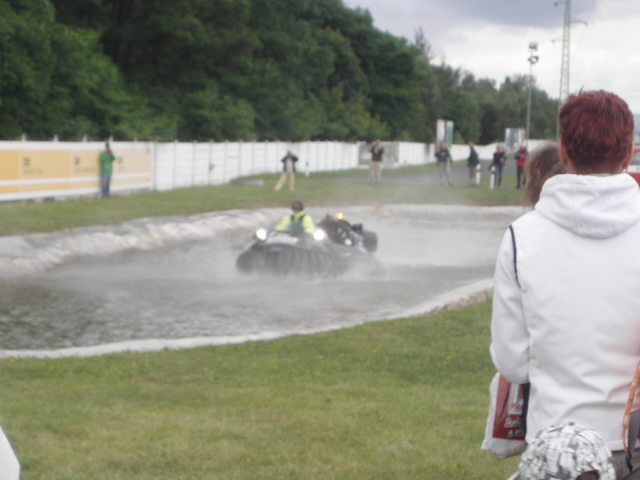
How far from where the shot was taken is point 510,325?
268 centimetres

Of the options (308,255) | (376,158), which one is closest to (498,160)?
(376,158)

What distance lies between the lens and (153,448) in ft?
18.2

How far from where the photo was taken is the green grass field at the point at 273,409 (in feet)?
17.2

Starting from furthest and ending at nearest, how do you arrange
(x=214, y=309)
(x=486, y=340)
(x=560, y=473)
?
1. (x=214, y=309)
2. (x=486, y=340)
3. (x=560, y=473)

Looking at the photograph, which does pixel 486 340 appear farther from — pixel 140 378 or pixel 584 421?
pixel 584 421

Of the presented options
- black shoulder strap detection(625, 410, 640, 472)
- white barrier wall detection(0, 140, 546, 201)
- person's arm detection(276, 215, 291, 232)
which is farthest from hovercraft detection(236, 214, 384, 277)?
black shoulder strap detection(625, 410, 640, 472)

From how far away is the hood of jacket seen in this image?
2609mm

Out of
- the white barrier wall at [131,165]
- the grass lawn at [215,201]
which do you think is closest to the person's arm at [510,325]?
the white barrier wall at [131,165]

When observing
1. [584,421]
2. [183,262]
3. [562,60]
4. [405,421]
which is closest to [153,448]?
[405,421]

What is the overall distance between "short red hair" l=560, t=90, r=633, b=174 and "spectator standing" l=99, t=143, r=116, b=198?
83.2 ft

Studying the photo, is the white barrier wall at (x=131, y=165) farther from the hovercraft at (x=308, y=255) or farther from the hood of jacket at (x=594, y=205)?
the hood of jacket at (x=594, y=205)

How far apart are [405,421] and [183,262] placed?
493 inches

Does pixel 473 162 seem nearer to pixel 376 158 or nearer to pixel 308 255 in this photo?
pixel 376 158

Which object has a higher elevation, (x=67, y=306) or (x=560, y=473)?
(x=560, y=473)
